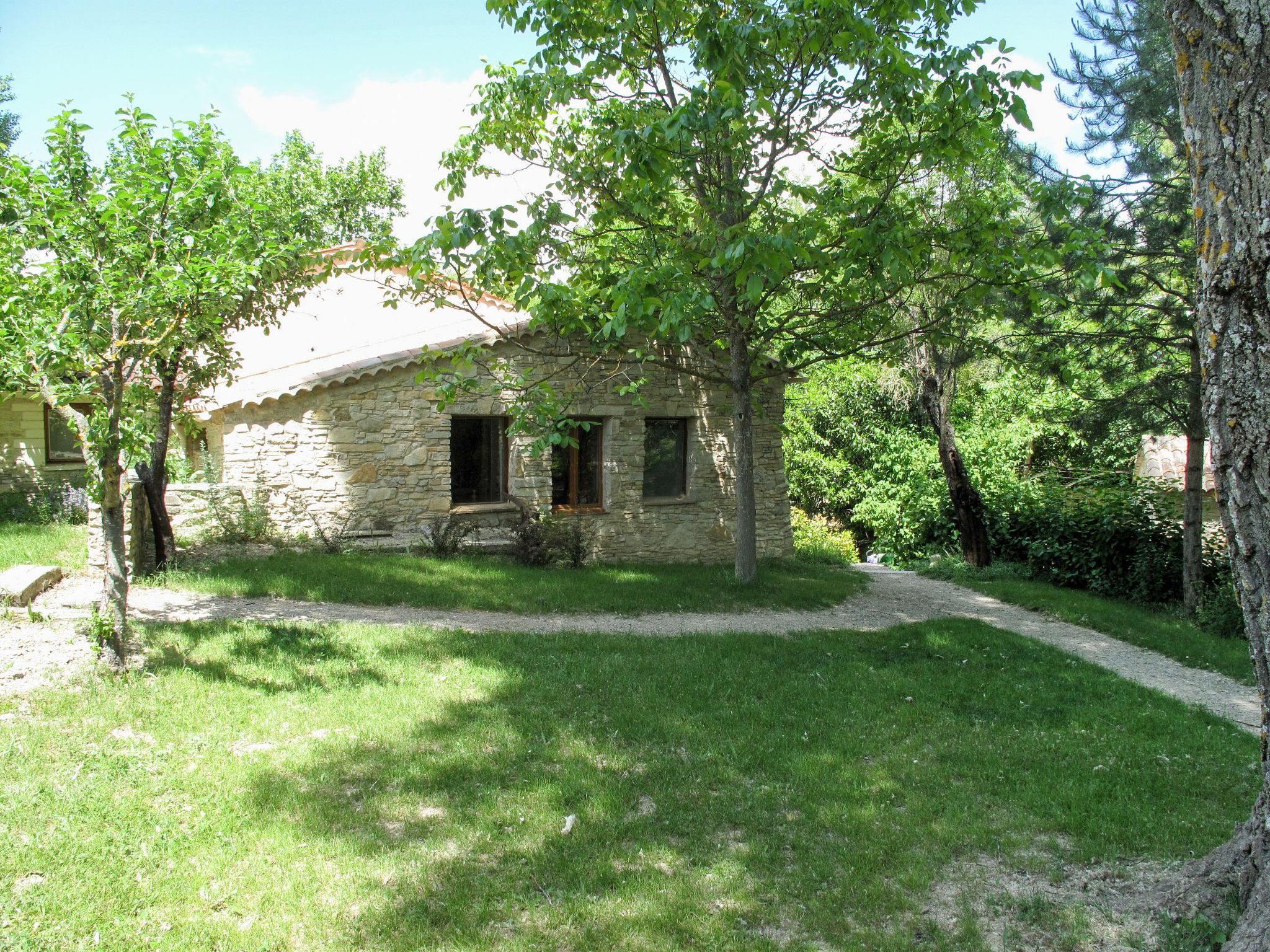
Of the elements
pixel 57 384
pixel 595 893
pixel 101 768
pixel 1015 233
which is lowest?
pixel 595 893

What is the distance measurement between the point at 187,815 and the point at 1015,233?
9367mm

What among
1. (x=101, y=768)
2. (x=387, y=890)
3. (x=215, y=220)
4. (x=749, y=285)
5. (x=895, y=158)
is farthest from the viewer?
(x=895, y=158)

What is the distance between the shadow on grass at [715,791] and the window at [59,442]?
36.1ft

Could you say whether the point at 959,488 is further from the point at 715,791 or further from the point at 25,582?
the point at 25,582

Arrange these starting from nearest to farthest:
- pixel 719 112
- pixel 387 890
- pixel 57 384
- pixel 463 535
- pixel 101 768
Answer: pixel 387 890 → pixel 101 768 → pixel 57 384 → pixel 719 112 → pixel 463 535

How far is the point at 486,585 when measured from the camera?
9758 mm

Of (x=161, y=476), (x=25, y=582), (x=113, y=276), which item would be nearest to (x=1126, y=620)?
(x=113, y=276)

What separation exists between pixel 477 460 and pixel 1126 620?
30.7 feet

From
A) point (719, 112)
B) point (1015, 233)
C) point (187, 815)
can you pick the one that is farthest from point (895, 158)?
point (187, 815)

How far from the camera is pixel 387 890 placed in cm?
358

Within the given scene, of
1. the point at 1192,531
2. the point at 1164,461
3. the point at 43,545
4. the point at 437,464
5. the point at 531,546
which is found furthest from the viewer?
the point at 1164,461

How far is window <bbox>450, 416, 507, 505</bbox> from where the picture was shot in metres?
12.4

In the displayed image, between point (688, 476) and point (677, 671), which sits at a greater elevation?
A: point (688, 476)

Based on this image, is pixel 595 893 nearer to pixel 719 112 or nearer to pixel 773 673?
pixel 773 673
